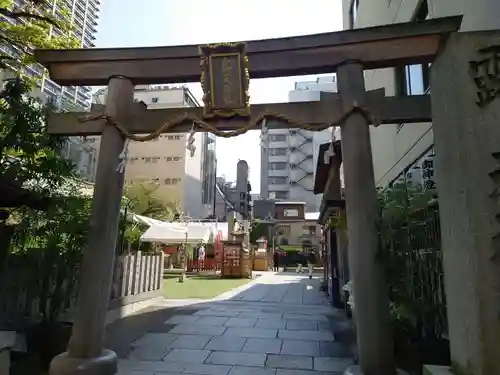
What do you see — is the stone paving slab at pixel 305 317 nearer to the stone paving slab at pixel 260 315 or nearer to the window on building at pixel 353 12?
the stone paving slab at pixel 260 315

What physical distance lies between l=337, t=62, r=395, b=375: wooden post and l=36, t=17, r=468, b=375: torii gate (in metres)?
0.01

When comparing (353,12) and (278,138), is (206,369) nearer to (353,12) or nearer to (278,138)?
(353,12)

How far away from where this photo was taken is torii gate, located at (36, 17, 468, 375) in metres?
4.34

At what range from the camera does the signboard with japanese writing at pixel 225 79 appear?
16.8ft

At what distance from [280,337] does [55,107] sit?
6.10 metres

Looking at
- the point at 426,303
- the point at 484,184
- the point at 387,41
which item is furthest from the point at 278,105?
the point at 426,303

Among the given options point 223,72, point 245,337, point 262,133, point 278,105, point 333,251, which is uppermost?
point 223,72

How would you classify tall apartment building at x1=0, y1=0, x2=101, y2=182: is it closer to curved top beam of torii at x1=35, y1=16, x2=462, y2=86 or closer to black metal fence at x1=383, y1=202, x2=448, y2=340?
curved top beam of torii at x1=35, y1=16, x2=462, y2=86

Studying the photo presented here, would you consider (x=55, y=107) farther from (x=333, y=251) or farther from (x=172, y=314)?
(x=333, y=251)

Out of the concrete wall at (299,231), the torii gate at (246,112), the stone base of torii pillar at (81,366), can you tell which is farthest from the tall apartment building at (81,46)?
the concrete wall at (299,231)

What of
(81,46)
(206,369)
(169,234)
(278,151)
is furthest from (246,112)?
(278,151)

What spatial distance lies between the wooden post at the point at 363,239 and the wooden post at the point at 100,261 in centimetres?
327

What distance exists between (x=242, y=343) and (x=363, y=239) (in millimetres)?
3491

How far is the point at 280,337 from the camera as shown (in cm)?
701
